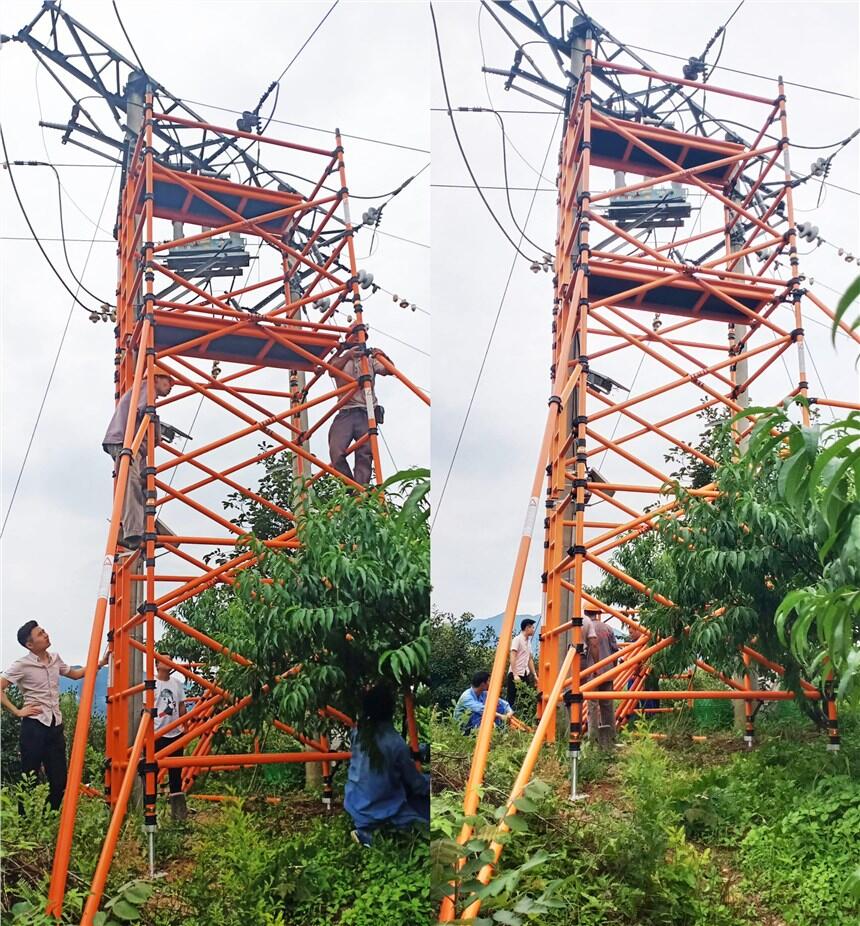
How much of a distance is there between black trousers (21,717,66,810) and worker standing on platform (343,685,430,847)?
569 mm

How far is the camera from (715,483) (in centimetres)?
288

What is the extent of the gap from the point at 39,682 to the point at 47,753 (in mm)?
129

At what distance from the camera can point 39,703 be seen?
67.2 inches

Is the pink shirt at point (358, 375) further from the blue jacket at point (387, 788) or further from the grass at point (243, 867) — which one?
the grass at point (243, 867)

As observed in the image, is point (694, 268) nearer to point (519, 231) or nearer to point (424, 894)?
point (519, 231)

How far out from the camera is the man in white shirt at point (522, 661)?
2.36m

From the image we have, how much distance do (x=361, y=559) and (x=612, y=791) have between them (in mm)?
957

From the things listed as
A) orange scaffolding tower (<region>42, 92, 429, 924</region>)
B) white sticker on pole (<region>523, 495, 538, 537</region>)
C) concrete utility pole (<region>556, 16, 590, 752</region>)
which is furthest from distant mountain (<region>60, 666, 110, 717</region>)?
concrete utility pole (<region>556, 16, 590, 752</region>)

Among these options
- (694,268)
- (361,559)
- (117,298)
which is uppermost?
(694,268)

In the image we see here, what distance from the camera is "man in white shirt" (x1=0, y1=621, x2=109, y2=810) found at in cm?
169

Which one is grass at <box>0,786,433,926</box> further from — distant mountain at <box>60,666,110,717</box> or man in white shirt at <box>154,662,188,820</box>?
distant mountain at <box>60,666,110,717</box>

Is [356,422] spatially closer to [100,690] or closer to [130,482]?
[130,482]

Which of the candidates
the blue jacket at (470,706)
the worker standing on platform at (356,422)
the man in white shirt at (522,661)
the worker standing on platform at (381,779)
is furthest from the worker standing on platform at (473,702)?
the worker standing on platform at (356,422)

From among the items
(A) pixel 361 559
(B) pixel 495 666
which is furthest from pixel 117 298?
(B) pixel 495 666
